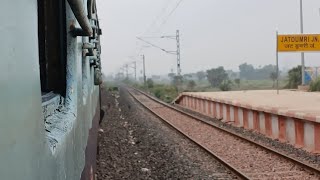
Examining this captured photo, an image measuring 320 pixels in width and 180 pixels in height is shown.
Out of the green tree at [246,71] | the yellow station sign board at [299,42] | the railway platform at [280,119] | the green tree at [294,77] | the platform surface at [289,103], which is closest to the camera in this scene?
the railway platform at [280,119]

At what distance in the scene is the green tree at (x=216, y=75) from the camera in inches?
A: 3260

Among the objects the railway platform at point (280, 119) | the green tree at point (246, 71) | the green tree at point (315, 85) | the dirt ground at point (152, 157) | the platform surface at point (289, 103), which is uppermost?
the green tree at point (246, 71)

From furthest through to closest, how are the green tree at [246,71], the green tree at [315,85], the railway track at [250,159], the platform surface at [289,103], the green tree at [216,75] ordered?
the green tree at [246,71] < the green tree at [216,75] < the green tree at [315,85] < the platform surface at [289,103] < the railway track at [250,159]

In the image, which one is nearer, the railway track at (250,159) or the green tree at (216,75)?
the railway track at (250,159)

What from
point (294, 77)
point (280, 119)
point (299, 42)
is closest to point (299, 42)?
point (299, 42)

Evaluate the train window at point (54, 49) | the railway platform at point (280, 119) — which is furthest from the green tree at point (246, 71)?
the train window at point (54, 49)

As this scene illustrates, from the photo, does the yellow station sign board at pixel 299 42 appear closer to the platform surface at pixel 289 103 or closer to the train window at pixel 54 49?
the platform surface at pixel 289 103

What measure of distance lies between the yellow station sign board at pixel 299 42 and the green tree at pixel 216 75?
57.8 m

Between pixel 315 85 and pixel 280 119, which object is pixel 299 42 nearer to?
pixel 315 85

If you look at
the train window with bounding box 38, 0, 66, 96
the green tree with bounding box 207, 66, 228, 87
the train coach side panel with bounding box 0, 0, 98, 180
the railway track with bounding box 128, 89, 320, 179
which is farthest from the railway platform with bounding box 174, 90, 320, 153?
the green tree with bounding box 207, 66, 228, 87

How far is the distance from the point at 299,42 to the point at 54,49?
22583 mm

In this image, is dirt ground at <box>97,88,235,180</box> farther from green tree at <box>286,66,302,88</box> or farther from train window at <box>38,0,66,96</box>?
green tree at <box>286,66,302,88</box>

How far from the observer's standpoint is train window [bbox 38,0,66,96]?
246 cm

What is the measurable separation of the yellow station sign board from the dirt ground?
32.5ft
